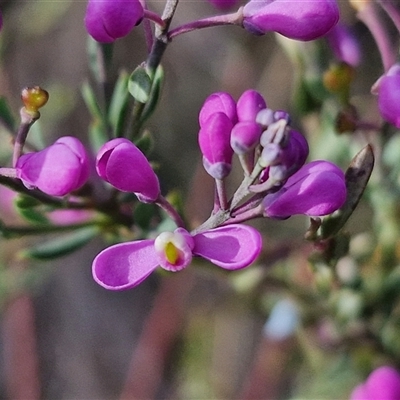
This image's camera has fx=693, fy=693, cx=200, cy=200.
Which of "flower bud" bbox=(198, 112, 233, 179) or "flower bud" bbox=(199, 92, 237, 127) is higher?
"flower bud" bbox=(199, 92, 237, 127)

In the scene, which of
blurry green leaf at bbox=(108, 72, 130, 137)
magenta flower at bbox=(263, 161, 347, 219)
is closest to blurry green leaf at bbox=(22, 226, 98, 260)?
blurry green leaf at bbox=(108, 72, 130, 137)

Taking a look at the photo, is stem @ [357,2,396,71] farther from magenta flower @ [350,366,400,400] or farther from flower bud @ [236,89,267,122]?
magenta flower @ [350,366,400,400]

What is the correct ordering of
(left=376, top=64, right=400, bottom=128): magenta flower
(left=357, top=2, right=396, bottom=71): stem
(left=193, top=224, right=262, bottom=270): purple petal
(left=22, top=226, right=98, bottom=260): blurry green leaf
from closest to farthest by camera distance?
(left=193, top=224, right=262, bottom=270): purple petal
(left=376, top=64, right=400, bottom=128): magenta flower
(left=357, top=2, right=396, bottom=71): stem
(left=22, top=226, right=98, bottom=260): blurry green leaf

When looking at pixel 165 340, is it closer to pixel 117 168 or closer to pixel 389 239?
pixel 389 239

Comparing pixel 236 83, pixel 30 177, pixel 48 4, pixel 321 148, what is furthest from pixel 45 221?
pixel 236 83

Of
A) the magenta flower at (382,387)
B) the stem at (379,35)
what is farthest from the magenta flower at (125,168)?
the magenta flower at (382,387)

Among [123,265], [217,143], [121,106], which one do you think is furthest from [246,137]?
[121,106]

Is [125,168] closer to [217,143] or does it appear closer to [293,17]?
[217,143]
